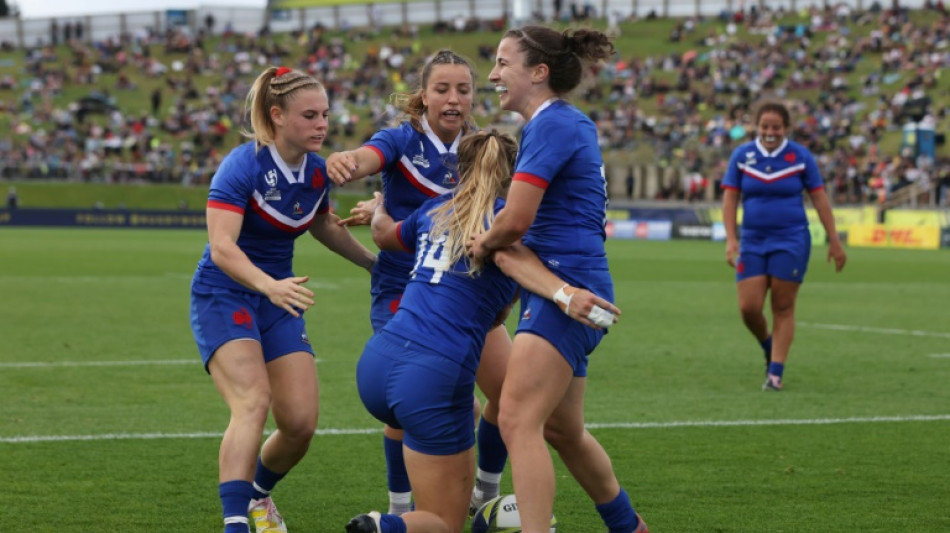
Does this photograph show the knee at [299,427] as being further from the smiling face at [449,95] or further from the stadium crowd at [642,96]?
the stadium crowd at [642,96]

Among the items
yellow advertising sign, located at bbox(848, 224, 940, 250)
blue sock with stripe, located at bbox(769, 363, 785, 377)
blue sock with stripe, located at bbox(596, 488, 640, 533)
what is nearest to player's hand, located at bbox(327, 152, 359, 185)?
blue sock with stripe, located at bbox(596, 488, 640, 533)

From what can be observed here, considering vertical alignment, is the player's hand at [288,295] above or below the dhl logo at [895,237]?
above

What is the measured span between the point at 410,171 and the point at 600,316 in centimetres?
183

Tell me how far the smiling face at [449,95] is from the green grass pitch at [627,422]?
1905 mm

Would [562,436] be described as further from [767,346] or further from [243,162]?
[767,346]

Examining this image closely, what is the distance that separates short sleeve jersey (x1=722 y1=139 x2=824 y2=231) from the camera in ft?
36.6

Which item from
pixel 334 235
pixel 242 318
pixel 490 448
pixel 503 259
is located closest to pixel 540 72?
pixel 503 259

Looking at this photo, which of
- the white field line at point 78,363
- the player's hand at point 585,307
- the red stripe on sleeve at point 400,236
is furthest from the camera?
the white field line at point 78,363

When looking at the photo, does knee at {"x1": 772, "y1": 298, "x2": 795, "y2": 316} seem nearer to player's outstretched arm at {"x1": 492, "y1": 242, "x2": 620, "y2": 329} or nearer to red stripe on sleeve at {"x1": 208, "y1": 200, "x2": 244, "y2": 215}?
player's outstretched arm at {"x1": 492, "y1": 242, "x2": 620, "y2": 329}

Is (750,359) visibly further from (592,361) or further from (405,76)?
(405,76)

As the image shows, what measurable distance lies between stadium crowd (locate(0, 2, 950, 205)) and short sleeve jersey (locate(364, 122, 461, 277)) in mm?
37488

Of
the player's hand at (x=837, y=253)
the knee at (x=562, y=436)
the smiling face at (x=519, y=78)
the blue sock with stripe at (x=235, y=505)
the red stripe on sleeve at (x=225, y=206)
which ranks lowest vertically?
the player's hand at (x=837, y=253)

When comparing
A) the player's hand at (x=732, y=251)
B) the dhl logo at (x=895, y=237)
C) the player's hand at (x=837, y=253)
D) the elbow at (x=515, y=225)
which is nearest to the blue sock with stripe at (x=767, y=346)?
the player's hand at (x=732, y=251)

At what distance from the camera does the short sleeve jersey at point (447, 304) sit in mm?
5191
